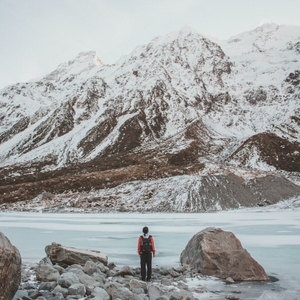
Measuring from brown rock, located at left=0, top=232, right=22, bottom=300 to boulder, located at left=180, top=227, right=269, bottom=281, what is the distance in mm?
6944

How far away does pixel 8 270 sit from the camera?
7137mm

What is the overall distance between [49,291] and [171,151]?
117 meters

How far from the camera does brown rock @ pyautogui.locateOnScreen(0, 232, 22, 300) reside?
6.96 m

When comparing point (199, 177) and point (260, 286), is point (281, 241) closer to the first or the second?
point (260, 286)

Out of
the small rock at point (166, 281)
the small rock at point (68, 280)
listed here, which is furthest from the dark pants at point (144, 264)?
the small rock at point (68, 280)

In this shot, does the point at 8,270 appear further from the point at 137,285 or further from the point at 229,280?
the point at 229,280

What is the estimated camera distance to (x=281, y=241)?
18.8 m

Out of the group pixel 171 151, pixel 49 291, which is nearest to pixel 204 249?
pixel 49 291

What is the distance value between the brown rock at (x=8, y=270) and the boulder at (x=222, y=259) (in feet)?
22.8

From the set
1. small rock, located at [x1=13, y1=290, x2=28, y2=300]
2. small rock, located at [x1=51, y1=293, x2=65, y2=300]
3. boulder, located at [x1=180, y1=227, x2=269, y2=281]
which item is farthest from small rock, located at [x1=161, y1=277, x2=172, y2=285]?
small rock, located at [x1=13, y1=290, x2=28, y2=300]

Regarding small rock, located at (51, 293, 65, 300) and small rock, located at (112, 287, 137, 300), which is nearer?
small rock, located at (51, 293, 65, 300)

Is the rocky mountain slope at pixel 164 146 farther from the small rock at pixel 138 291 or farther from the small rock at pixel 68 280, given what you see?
the small rock at pixel 68 280

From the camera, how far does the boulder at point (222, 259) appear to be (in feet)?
34.2

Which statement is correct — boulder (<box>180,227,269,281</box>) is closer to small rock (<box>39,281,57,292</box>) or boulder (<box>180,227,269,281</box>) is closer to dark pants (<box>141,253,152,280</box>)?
dark pants (<box>141,253,152,280</box>)
